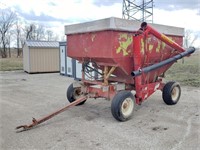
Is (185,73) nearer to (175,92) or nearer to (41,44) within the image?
(175,92)

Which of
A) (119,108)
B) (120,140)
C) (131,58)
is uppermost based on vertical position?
(131,58)

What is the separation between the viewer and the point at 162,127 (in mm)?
4047

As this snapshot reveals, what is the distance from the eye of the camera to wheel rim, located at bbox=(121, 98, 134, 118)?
439 centimetres

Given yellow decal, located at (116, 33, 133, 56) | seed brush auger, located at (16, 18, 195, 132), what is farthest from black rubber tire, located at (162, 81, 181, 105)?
yellow decal, located at (116, 33, 133, 56)

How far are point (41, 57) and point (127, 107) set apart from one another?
11.5 metres

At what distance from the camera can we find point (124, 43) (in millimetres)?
4434

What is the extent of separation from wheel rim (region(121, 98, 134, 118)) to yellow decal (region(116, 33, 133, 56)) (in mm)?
910

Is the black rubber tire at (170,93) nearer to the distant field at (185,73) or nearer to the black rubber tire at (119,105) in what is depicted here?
the black rubber tire at (119,105)

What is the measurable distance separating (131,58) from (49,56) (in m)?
11.4

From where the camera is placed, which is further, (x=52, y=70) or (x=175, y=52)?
(x=52, y=70)

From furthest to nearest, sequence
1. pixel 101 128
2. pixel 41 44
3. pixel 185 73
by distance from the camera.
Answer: pixel 41 44 < pixel 185 73 < pixel 101 128

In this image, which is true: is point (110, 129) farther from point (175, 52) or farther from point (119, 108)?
point (175, 52)

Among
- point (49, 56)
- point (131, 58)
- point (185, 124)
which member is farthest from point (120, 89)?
point (49, 56)

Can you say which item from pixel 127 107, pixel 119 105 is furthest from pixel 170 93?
pixel 119 105
